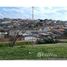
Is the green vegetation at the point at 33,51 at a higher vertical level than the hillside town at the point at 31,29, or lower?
lower

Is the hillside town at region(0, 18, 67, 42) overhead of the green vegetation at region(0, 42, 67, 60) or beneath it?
overhead

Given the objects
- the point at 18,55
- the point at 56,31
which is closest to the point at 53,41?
the point at 56,31

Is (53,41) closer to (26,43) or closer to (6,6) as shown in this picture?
(26,43)

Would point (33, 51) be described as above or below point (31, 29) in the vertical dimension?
below
